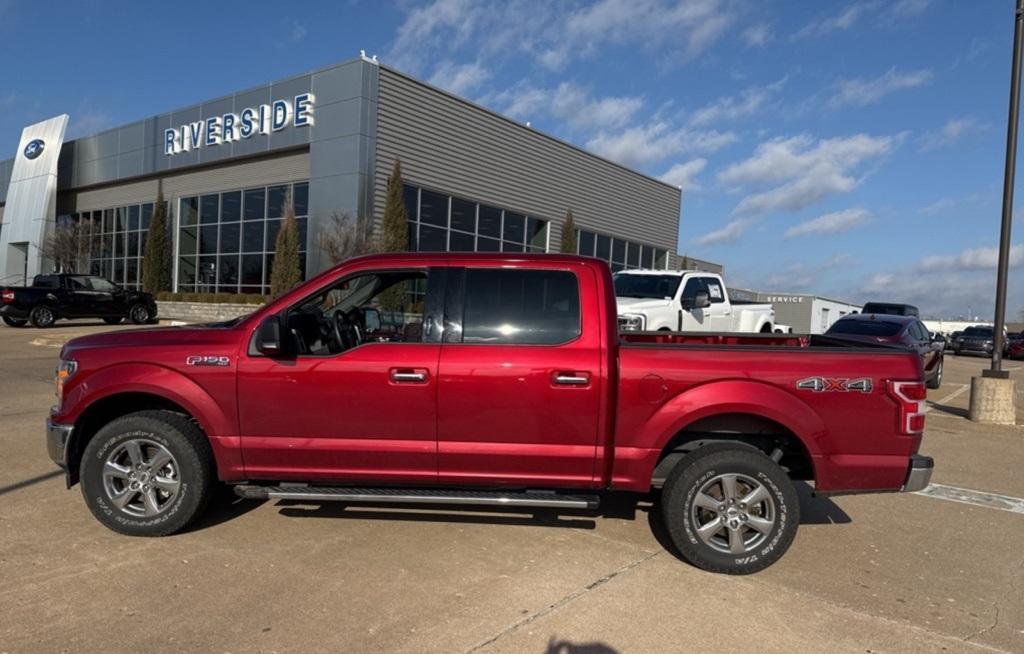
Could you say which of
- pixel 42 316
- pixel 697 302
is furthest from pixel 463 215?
pixel 697 302

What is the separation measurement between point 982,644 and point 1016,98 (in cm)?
1018

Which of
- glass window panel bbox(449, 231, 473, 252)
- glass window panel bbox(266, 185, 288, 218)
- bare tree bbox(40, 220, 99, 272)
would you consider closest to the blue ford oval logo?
bare tree bbox(40, 220, 99, 272)

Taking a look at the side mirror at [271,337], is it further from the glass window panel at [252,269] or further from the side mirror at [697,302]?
the glass window panel at [252,269]

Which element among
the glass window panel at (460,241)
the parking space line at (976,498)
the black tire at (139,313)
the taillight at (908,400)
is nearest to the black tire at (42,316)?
the black tire at (139,313)

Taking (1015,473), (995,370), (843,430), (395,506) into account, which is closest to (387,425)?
(395,506)

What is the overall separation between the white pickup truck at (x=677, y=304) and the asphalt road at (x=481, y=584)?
5.16m

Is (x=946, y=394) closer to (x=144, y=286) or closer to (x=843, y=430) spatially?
(x=843, y=430)

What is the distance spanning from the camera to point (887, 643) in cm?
322

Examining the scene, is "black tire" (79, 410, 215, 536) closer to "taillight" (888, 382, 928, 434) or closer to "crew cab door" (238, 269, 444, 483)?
"crew cab door" (238, 269, 444, 483)

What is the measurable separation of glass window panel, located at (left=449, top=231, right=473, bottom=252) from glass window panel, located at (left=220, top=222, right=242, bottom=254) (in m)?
8.68

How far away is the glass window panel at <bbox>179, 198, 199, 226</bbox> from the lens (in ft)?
93.0

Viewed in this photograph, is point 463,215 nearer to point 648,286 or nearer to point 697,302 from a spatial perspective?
point 648,286

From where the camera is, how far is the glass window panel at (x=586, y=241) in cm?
3186

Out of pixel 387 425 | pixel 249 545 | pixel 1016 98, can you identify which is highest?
pixel 1016 98
